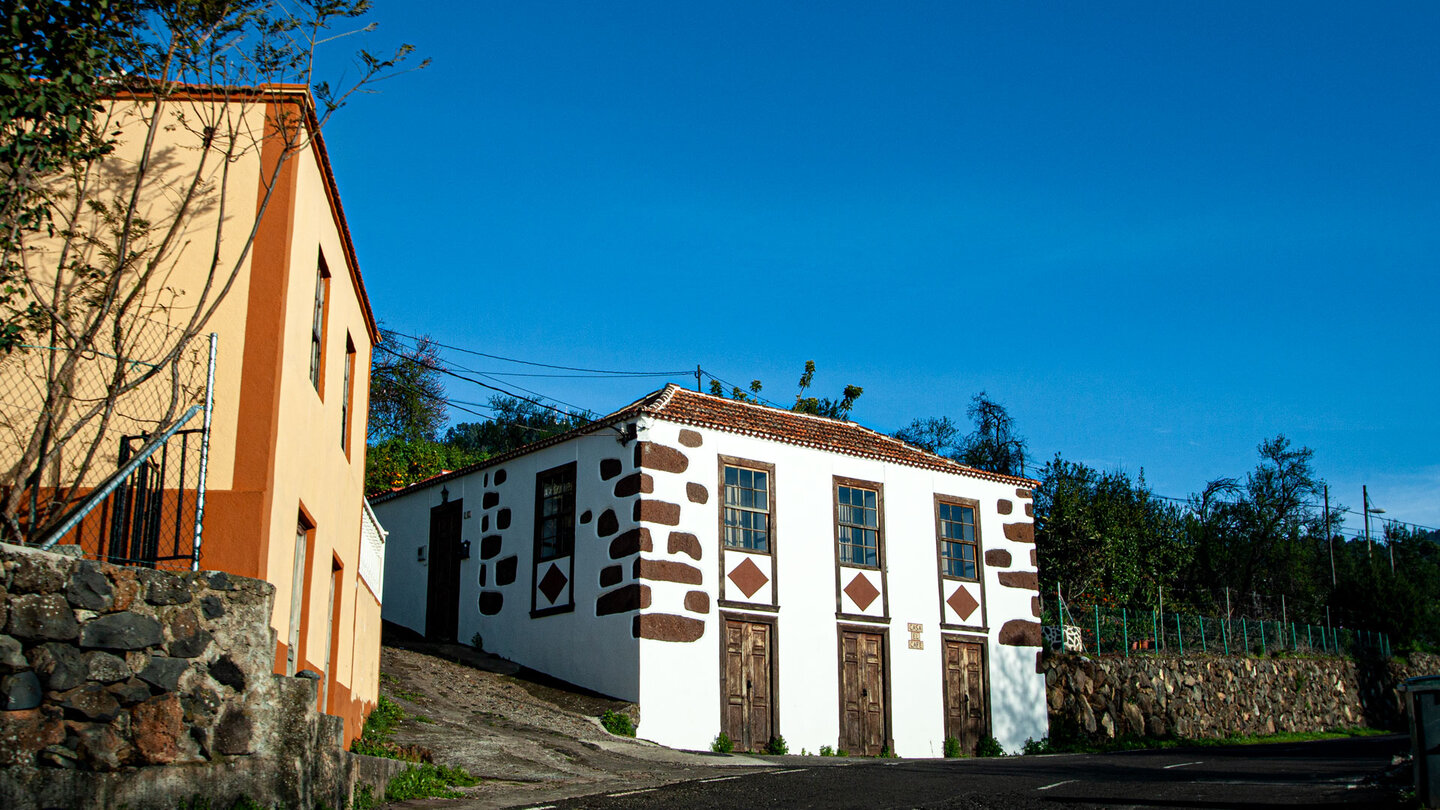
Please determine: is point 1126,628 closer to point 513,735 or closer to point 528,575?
point 528,575

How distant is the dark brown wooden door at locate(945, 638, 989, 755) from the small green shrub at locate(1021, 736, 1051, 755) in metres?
1.12

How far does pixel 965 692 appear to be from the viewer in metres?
22.5

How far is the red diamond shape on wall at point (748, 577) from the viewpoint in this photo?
19875mm

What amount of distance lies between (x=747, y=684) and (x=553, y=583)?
368 cm

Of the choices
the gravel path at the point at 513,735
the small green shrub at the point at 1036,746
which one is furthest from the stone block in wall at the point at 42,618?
the small green shrub at the point at 1036,746

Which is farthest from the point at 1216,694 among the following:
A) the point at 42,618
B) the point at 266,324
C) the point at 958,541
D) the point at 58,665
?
the point at 42,618

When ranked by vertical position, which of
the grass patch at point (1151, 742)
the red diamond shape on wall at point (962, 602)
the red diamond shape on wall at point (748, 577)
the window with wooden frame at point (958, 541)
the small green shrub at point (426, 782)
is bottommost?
the grass patch at point (1151, 742)

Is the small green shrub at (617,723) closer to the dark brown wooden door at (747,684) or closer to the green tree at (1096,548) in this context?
the dark brown wooden door at (747,684)

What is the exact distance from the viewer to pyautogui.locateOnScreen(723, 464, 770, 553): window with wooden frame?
20156 millimetres

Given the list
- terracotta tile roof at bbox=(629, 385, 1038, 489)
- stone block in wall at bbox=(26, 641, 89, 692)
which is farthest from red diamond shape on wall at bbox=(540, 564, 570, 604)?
stone block in wall at bbox=(26, 641, 89, 692)

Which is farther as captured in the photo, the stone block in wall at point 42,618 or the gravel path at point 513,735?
the gravel path at point 513,735

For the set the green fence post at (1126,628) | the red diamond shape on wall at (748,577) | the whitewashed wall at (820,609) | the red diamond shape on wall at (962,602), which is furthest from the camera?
the green fence post at (1126,628)

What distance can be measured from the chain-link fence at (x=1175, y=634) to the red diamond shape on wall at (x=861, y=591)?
623 cm

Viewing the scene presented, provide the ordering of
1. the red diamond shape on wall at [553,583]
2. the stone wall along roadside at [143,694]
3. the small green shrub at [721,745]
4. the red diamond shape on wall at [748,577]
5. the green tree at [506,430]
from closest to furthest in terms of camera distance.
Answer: the stone wall along roadside at [143,694], the small green shrub at [721,745], the red diamond shape on wall at [748,577], the red diamond shape on wall at [553,583], the green tree at [506,430]
